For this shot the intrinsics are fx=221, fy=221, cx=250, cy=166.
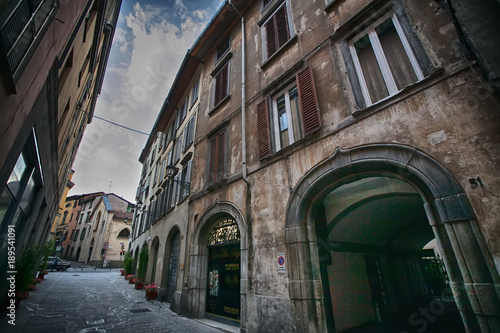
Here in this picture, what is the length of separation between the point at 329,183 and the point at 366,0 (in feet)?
13.9

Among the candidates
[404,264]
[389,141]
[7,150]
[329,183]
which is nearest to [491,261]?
[389,141]

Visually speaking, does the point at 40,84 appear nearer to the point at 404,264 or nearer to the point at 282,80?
the point at 282,80

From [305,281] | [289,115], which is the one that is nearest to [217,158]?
[289,115]

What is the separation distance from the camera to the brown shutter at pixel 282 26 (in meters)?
7.03

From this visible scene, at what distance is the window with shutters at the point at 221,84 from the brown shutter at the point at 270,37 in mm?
2287

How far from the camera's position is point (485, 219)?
2701mm

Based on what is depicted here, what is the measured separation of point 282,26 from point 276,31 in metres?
0.24

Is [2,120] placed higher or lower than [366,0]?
lower

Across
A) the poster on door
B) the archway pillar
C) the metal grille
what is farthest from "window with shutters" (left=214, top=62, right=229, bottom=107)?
the archway pillar

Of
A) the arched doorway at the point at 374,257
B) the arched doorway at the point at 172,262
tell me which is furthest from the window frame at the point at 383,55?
the arched doorway at the point at 172,262

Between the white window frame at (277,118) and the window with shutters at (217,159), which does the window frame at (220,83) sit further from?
the white window frame at (277,118)

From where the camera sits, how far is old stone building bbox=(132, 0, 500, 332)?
9.70 feet

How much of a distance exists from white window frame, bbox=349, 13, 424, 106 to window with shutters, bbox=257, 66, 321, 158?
0.99 meters

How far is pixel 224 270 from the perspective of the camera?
7.16 metres
